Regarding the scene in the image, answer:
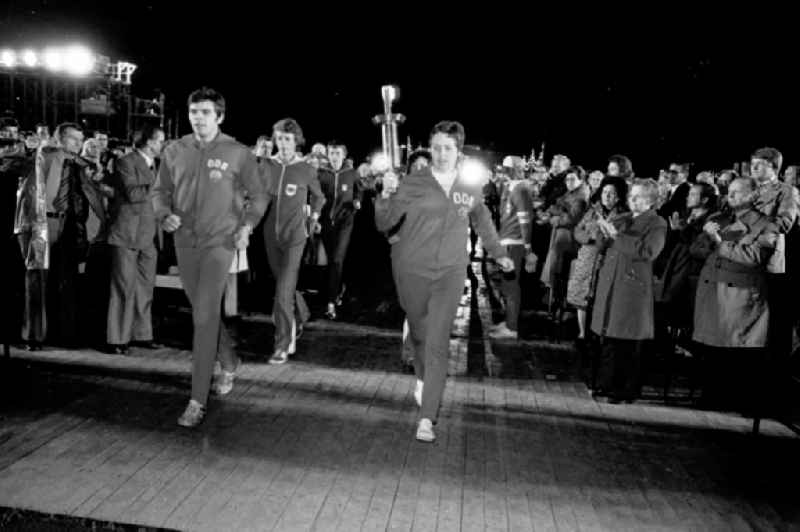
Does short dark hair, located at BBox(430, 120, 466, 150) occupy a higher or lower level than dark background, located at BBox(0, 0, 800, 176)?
lower

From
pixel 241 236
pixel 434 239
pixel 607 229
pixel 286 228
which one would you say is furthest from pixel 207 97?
pixel 607 229

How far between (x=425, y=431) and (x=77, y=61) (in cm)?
3054

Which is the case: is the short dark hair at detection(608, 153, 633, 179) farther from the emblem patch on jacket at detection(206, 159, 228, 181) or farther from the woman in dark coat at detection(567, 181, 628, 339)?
the emblem patch on jacket at detection(206, 159, 228, 181)

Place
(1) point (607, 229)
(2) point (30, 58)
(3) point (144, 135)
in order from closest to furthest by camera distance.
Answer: (1) point (607, 229) → (3) point (144, 135) → (2) point (30, 58)

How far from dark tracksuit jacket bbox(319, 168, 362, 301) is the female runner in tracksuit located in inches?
181

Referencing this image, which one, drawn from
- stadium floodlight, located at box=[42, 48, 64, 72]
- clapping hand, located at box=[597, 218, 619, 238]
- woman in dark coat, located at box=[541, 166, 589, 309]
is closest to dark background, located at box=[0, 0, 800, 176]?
stadium floodlight, located at box=[42, 48, 64, 72]

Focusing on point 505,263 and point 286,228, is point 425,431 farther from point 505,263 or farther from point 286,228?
point 286,228

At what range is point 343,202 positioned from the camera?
9.94 metres

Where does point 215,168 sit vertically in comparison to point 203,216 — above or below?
above

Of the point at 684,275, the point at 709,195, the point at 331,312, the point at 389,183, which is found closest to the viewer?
the point at 389,183

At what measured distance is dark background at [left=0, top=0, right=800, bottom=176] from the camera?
16.6 metres

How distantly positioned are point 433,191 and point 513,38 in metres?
→ 24.7

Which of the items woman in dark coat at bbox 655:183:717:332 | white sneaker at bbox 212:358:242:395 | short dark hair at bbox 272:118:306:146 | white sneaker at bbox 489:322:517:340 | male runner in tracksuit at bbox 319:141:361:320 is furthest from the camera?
male runner in tracksuit at bbox 319:141:361:320

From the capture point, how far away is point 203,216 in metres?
4.98
